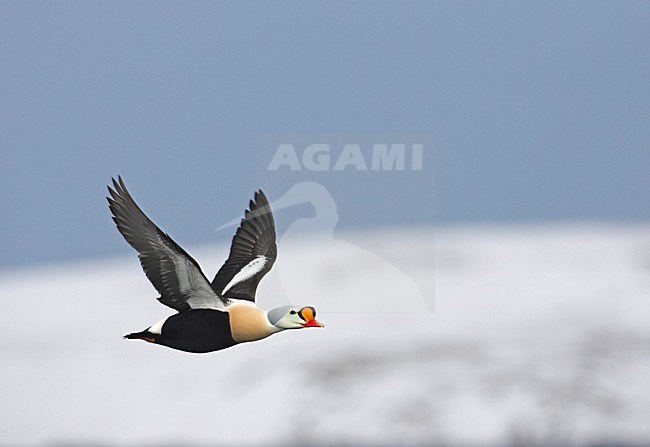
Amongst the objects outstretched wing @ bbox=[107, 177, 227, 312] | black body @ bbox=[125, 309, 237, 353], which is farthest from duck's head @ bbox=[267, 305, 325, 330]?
outstretched wing @ bbox=[107, 177, 227, 312]

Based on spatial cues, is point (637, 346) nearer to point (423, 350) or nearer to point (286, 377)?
point (423, 350)

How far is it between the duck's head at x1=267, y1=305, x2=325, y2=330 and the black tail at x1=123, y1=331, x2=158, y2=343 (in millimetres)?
521

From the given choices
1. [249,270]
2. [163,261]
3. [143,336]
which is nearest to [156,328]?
[143,336]

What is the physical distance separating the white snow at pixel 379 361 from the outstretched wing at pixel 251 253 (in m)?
70.6

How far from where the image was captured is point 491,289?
334 feet

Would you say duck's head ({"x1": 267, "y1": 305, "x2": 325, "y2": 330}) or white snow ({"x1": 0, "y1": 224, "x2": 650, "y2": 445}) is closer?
duck's head ({"x1": 267, "y1": 305, "x2": 325, "y2": 330})

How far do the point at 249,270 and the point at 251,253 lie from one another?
0.21 m

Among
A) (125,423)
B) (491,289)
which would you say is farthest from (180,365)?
(491,289)

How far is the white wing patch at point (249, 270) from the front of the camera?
19.4 feet

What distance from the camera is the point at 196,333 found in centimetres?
505

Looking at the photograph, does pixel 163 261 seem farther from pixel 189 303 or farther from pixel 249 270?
pixel 249 270

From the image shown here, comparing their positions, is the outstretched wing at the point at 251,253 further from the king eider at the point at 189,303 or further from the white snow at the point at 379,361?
the white snow at the point at 379,361

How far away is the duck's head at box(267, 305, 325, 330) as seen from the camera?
4906 mm

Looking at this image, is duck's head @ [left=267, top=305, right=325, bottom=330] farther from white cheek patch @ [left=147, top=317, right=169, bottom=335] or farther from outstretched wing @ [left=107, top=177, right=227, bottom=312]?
white cheek patch @ [left=147, top=317, right=169, bottom=335]
